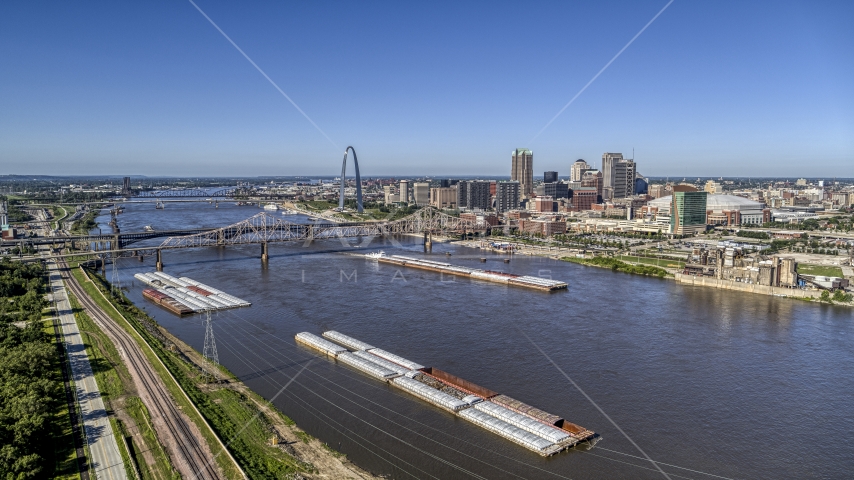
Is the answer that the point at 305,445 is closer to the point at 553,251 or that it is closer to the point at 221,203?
the point at 553,251

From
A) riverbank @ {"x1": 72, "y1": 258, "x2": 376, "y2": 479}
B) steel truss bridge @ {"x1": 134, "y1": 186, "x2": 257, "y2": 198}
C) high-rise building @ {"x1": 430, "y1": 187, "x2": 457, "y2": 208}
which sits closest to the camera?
riverbank @ {"x1": 72, "y1": 258, "x2": 376, "y2": 479}

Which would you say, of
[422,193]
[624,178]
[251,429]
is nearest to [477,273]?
[251,429]

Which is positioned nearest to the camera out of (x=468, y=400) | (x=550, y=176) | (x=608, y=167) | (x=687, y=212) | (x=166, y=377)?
(x=468, y=400)

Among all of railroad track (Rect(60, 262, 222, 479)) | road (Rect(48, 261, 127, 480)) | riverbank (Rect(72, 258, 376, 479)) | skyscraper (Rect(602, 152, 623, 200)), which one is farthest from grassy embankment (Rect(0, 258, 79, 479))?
skyscraper (Rect(602, 152, 623, 200))

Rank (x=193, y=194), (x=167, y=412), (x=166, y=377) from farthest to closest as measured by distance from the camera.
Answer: (x=193, y=194) < (x=166, y=377) < (x=167, y=412)

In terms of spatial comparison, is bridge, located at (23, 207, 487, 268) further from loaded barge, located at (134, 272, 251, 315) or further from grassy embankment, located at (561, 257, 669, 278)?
grassy embankment, located at (561, 257, 669, 278)

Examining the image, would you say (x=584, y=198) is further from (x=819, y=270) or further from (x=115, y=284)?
(x=115, y=284)
